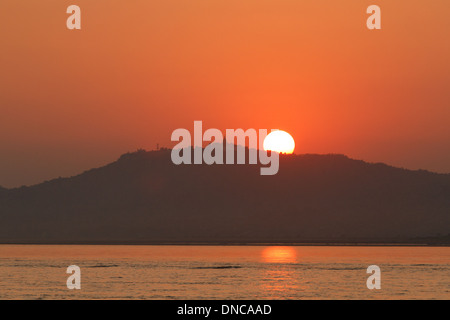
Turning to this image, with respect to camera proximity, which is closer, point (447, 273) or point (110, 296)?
point (110, 296)

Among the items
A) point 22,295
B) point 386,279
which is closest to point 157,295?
point 22,295

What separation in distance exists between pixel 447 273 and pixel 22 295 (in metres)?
56.5

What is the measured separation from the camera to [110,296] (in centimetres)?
7700

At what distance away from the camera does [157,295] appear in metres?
78.6
